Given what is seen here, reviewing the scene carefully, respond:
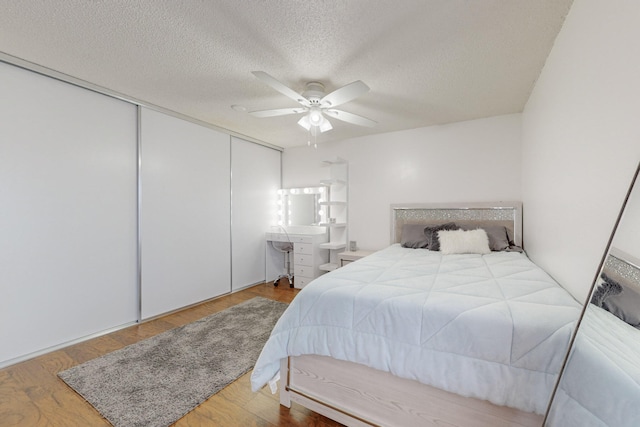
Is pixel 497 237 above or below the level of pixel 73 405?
above

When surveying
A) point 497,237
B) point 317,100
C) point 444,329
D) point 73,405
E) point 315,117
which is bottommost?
point 73,405

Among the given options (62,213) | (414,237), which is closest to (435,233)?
(414,237)

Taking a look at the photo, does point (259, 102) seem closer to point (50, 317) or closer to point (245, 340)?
point (245, 340)

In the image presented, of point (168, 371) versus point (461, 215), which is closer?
point (168, 371)

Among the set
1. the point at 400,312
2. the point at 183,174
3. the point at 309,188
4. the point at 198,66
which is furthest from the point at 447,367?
the point at 309,188

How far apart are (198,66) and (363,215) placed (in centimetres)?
285

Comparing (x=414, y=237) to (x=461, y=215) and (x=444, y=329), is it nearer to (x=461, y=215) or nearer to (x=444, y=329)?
(x=461, y=215)

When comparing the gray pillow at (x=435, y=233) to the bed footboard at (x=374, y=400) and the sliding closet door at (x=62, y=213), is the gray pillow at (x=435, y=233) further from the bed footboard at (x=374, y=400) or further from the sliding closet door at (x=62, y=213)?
the sliding closet door at (x=62, y=213)

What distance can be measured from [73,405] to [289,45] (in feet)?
8.91

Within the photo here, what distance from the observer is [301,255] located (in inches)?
162

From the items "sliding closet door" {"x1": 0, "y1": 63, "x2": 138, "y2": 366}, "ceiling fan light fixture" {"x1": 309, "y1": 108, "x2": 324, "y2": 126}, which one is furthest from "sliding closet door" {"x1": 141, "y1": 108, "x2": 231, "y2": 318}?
"ceiling fan light fixture" {"x1": 309, "y1": 108, "x2": 324, "y2": 126}

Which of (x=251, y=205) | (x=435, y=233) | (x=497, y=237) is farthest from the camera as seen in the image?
(x=251, y=205)

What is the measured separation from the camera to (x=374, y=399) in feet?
4.51

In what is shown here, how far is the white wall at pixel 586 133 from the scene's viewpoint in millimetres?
1050
